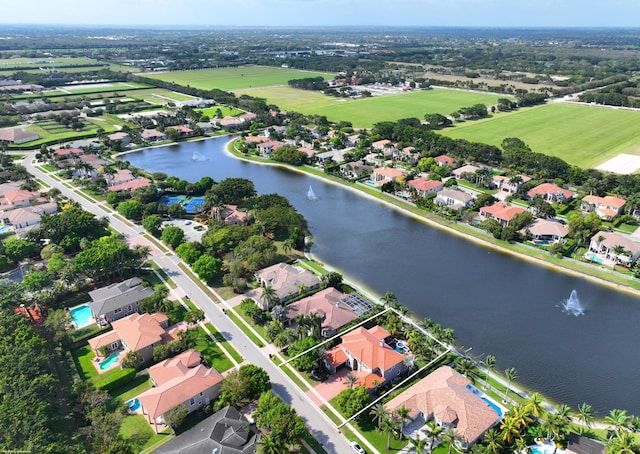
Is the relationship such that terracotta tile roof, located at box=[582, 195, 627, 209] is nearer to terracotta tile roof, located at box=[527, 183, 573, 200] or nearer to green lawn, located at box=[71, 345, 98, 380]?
Result: terracotta tile roof, located at box=[527, 183, 573, 200]

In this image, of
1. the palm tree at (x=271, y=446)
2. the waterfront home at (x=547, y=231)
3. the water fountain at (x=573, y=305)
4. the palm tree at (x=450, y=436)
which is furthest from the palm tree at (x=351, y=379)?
the waterfront home at (x=547, y=231)

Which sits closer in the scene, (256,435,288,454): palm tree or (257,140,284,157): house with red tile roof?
(256,435,288,454): palm tree

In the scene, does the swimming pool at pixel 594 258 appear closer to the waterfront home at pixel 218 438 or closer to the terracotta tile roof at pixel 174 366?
the waterfront home at pixel 218 438

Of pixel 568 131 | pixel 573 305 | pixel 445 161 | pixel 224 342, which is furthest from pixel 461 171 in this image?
pixel 224 342

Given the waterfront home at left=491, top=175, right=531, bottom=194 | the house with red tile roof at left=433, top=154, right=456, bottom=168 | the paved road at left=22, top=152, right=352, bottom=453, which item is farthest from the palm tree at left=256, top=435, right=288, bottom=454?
the house with red tile roof at left=433, top=154, right=456, bottom=168

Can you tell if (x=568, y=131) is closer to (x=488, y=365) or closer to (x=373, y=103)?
(x=373, y=103)

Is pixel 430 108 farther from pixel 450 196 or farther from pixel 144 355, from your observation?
pixel 144 355
